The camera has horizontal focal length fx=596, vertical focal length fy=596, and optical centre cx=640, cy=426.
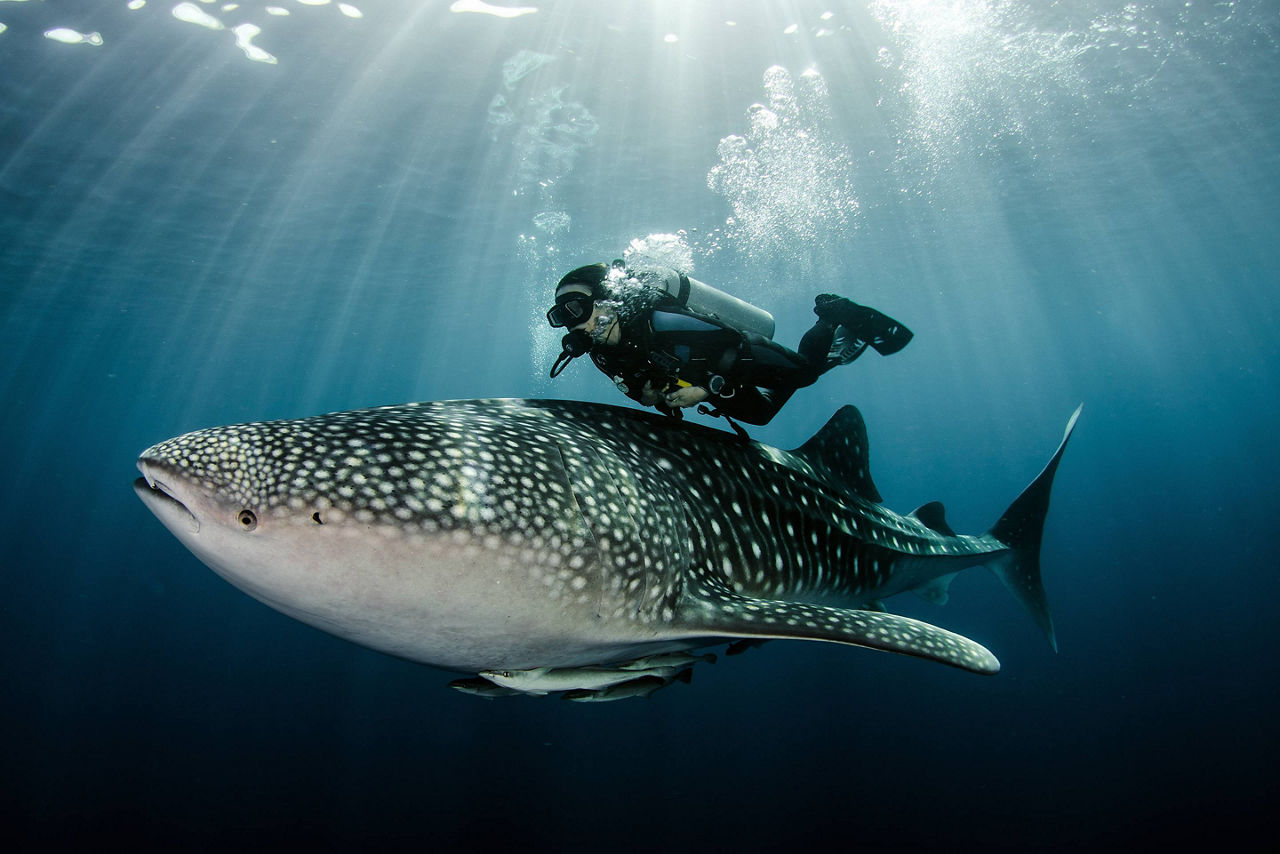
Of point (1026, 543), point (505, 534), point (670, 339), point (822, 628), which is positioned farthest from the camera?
point (1026, 543)

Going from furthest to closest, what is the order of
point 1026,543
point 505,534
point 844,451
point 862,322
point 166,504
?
1. point 1026,543
2. point 862,322
3. point 844,451
4. point 505,534
5. point 166,504

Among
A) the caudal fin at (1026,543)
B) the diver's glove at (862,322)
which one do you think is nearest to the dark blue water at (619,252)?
the caudal fin at (1026,543)

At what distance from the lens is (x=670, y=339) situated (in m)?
3.78

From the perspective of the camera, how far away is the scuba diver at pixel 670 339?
12.5ft

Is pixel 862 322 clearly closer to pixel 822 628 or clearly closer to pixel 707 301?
pixel 707 301

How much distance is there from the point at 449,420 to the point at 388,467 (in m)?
0.57

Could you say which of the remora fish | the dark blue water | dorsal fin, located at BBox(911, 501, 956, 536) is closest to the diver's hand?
the remora fish

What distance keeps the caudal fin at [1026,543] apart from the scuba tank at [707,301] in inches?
136

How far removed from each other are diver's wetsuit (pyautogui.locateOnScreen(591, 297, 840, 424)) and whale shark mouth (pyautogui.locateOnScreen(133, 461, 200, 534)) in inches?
98.7

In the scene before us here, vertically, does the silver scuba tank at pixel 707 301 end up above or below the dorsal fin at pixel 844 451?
above

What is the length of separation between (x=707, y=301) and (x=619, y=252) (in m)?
25.1

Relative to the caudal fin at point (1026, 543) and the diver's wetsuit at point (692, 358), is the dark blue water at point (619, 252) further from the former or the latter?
the diver's wetsuit at point (692, 358)

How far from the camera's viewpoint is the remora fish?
198 centimetres

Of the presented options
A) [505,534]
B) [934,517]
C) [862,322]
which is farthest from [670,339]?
[934,517]
